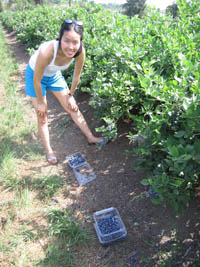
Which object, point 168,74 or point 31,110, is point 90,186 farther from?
point 31,110

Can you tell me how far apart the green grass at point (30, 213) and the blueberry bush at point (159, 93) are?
0.82 meters

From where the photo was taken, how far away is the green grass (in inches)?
68.5

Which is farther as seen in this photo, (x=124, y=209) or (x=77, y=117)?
(x=77, y=117)

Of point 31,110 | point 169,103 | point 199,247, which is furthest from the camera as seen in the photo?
point 31,110

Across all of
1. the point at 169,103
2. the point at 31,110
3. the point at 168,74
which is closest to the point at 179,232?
the point at 169,103

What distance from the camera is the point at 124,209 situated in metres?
2.03

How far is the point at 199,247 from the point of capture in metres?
1.65

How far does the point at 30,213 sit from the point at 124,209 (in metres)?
0.88

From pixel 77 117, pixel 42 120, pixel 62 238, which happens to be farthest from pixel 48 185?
pixel 77 117

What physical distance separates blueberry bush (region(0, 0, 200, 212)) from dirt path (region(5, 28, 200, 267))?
22 centimetres

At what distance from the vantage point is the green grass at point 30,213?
1.74 m

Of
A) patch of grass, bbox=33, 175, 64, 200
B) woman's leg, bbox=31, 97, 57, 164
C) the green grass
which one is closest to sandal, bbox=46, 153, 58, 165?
woman's leg, bbox=31, 97, 57, 164

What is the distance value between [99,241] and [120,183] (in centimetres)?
63

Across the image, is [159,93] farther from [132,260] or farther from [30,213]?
[30,213]
